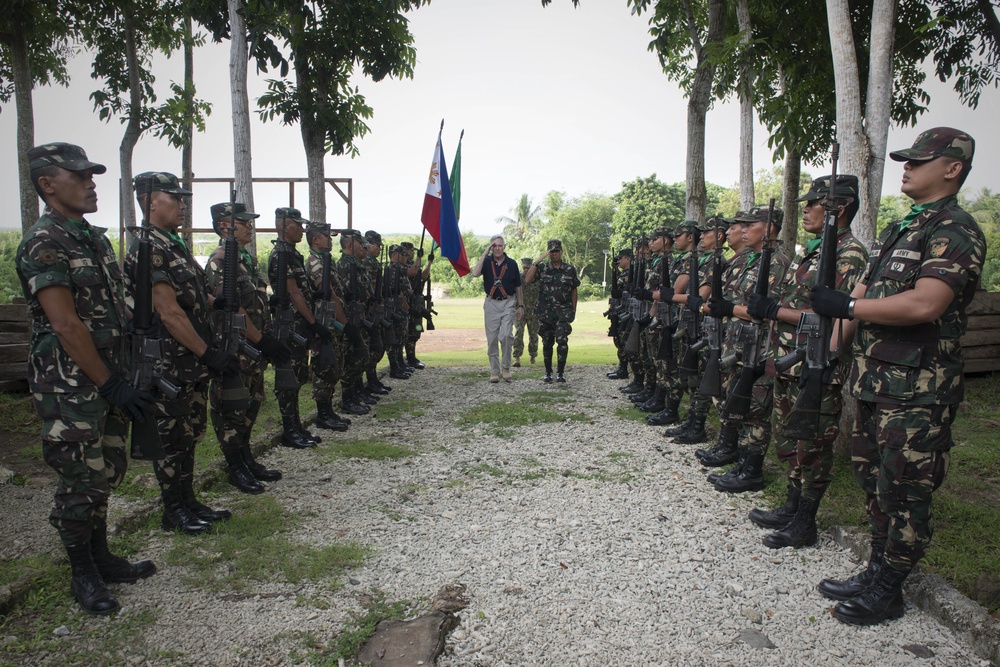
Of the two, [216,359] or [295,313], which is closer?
[216,359]

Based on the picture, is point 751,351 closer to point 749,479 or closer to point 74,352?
point 749,479

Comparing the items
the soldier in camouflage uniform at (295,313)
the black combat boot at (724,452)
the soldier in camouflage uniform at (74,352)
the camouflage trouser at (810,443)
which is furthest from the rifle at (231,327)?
the black combat boot at (724,452)

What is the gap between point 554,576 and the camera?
144 inches

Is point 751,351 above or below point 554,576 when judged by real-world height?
above

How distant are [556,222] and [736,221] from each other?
53.4 meters

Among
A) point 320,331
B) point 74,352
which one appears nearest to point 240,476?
point 320,331

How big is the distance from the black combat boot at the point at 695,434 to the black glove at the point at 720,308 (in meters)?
2.05

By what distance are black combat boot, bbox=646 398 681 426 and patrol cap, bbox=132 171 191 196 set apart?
18.3 ft

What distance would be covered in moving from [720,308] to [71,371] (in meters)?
4.28

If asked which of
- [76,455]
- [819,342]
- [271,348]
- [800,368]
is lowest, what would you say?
[76,455]

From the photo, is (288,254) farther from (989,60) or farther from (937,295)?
(989,60)

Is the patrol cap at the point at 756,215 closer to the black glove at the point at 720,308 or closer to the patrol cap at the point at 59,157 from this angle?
the black glove at the point at 720,308

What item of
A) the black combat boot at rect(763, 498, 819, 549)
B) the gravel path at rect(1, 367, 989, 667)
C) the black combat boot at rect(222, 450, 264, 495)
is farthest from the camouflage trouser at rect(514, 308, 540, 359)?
the black combat boot at rect(763, 498, 819, 549)

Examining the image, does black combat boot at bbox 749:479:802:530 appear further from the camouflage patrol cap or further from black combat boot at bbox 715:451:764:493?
the camouflage patrol cap
